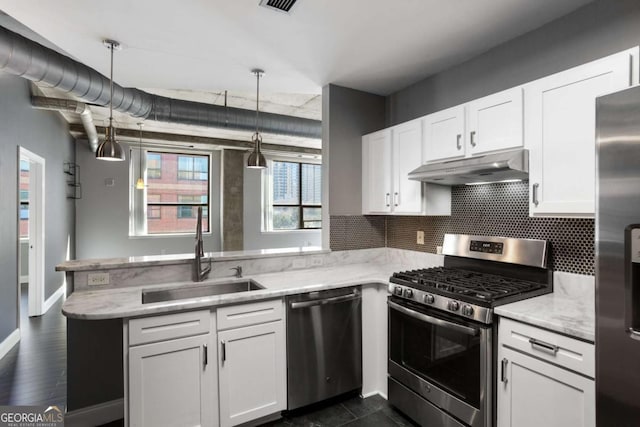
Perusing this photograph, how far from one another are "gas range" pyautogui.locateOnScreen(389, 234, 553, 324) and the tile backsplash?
99 mm

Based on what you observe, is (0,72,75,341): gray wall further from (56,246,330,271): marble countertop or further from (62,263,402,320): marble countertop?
(62,263,402,320): marble countertop

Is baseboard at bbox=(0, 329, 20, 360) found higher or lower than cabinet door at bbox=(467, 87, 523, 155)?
lower

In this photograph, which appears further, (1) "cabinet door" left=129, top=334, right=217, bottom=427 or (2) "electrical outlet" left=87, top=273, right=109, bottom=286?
(2) "electrical outlet" left=87, top=273, right=109, bottom=286

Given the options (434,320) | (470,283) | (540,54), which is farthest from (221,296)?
(540,54)

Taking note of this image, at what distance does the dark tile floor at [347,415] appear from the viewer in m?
2.27

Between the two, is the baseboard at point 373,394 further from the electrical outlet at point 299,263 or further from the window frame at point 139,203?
the window frame at point 139,203

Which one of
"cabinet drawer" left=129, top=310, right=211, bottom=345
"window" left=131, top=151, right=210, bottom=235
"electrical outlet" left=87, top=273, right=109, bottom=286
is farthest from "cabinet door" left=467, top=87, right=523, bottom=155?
"window" left=131, top=151, right=210, bottom=235

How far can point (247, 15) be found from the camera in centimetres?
205

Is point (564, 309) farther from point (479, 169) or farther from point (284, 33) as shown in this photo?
point (284, 33)

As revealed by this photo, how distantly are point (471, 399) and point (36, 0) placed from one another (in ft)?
11.1

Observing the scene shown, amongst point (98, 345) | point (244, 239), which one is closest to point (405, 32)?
point (98, 345)

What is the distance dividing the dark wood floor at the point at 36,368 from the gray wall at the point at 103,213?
250 centimetres

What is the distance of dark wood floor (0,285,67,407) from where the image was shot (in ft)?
8.25

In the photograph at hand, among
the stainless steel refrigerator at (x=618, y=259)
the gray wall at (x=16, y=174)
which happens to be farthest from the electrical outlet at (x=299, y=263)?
the gray wall at (x=16, y=174)
